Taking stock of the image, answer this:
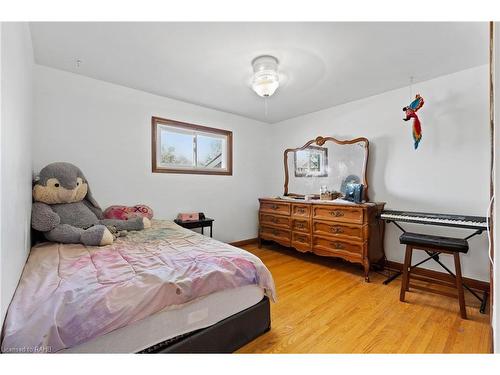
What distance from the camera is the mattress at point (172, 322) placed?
1008 mm

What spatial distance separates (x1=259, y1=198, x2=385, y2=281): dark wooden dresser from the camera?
263 cm

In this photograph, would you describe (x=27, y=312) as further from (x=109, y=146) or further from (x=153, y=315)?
(x=109, y=146)

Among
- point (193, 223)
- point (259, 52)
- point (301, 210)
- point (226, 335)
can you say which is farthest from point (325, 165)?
point (226, 335)

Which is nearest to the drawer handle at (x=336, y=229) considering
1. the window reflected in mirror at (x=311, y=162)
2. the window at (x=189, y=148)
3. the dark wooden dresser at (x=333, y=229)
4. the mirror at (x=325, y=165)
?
the dark wooden dresser at (x=333, y=229)

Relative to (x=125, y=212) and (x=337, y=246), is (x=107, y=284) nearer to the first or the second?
(x=125, y=212)

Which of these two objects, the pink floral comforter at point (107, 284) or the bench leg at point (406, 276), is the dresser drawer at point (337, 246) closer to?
the bench leg at point (406, 276)

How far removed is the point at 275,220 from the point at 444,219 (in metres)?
2.07

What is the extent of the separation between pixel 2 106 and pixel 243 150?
332cm

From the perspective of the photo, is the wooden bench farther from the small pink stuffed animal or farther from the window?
the small pink stuffed animal

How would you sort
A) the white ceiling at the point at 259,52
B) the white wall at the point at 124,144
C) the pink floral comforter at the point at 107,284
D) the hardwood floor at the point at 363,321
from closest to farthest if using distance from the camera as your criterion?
the pink floral comforter at the point at 107,284, the hardwood floor at the point at 363,321, the white ceiling at the point at 259,52, the white wall at the point at 124,144

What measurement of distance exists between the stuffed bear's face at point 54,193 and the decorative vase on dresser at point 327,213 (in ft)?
8.33

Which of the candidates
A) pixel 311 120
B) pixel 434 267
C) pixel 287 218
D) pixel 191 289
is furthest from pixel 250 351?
pixel 311 120

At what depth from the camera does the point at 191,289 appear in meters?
1.24

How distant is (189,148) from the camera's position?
3465 mm
